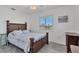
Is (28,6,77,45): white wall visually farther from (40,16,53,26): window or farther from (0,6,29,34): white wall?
(0,6,29,34): white wall

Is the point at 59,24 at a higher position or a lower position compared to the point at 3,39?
higher

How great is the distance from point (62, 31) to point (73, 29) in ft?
0.78

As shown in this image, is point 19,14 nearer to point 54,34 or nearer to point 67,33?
point 54,34

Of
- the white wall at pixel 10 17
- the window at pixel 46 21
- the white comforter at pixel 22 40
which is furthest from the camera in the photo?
the white comforter at pixel 22 40

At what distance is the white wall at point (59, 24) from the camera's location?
1610 millimetres

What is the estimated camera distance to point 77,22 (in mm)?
1625

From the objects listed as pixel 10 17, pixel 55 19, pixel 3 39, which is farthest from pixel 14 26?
pixel 55 19

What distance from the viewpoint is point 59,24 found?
1717 mm

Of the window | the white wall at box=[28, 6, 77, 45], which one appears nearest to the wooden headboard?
the white wall at box=[28, 6, 77, 45]

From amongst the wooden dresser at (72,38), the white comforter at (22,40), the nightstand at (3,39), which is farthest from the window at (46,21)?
the nightstand at (3,39)

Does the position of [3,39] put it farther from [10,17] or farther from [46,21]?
[46,21]

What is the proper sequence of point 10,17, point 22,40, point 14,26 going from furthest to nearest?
point 22,40 → point 14,26 → point 10,17

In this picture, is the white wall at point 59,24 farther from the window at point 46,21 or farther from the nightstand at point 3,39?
the nightstand at point 3,39
